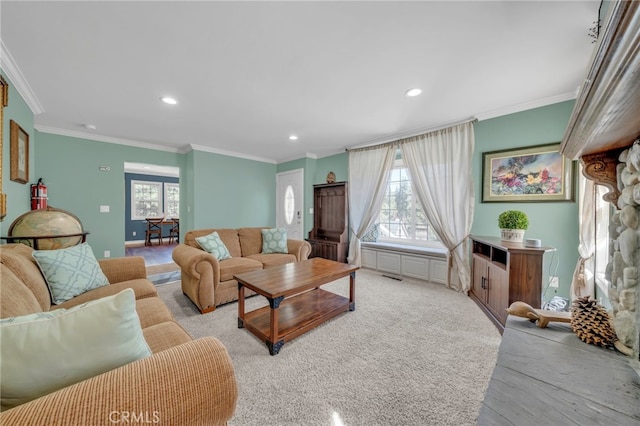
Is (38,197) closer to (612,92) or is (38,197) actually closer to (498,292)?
(612,92)

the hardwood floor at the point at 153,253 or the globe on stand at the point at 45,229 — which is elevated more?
the globe on stand at the point at 45,229

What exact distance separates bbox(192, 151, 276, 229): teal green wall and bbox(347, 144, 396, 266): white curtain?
229 centimetres

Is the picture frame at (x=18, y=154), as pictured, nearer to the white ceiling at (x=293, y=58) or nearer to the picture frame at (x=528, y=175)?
the white ceiling at (x=293, y=58)

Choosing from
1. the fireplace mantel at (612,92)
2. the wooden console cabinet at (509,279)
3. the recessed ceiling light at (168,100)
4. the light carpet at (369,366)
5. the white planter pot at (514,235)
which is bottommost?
the light carpet at (369,366)

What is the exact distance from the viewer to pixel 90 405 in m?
0.59

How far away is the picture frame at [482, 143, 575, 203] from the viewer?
2.50m

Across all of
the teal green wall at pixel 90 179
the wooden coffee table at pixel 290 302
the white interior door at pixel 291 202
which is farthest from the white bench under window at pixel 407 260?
the teal green wall at pixel 90 179

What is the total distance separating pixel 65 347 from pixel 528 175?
12.7 feet

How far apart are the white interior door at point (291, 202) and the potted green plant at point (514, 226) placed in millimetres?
3703

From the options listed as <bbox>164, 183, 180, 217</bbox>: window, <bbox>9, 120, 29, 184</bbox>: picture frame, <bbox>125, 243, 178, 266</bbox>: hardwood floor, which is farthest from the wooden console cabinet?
<bbox>164, 183, 180, 217</bbox>: window

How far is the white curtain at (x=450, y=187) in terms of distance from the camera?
10.3 ft

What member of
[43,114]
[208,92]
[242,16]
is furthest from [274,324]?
[43,114]

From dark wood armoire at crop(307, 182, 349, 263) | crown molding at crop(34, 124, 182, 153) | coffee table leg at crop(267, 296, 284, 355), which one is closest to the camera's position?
coffee table leg at crop(267, 296, 284, 355)

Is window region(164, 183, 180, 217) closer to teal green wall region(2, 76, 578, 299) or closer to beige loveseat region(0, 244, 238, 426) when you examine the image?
teal green wall region(2, 76, 578, 299)
